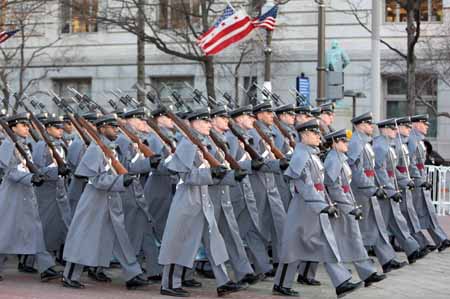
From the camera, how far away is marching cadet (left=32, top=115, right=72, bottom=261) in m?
14.0

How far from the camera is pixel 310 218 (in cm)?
1179

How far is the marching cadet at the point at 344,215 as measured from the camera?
39.1 ft

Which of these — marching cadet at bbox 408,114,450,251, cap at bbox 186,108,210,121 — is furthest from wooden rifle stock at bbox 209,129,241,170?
marching cadet at bbox 408,114,450,251

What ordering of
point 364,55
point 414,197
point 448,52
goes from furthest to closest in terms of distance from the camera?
point 364,55 < point 448,52 < point 414,197

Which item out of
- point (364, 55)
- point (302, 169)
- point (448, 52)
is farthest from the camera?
point (364, 55)

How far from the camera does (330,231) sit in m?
11.8

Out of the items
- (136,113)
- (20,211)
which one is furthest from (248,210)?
(20,211)

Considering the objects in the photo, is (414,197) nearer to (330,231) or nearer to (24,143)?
(330,231)

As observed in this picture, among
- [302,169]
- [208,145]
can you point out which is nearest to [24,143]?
[208,145]

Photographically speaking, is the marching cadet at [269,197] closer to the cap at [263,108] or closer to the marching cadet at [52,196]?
the cap at [263,108]

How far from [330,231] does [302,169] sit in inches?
28.5

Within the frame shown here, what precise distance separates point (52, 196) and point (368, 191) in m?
3.95

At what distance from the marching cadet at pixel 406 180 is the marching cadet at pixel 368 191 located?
1287 millimetres

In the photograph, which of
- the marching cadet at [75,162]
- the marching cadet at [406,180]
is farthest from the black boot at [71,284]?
the marching cadet at [406,180]
